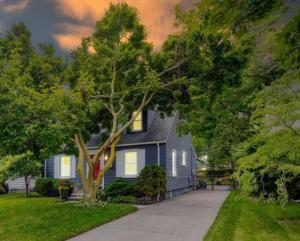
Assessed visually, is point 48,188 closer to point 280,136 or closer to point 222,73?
point 222,73

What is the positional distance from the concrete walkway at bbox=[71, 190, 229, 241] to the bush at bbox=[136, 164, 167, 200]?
2243mm

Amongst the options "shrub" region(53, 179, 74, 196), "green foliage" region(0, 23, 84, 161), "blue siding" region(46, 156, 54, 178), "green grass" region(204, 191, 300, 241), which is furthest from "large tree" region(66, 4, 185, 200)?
"blue siding" region(46, 156, 54, 178)

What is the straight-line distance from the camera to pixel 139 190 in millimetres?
15234

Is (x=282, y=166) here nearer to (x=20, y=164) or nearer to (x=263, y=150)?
(x=263, y=150)

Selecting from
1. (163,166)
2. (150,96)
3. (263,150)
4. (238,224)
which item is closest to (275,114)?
(263,150)

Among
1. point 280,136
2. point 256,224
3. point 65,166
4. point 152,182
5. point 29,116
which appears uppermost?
point 29,116

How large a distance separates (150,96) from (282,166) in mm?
7708

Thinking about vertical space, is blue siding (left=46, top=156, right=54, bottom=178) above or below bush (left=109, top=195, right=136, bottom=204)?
above

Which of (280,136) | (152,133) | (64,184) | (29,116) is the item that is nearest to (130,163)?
(152,133)

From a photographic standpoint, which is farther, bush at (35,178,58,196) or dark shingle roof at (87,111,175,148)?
bush at (35,178,58,196)

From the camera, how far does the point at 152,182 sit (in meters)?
15.1

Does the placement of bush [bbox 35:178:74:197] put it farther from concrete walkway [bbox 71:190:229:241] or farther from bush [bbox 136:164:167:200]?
concrete walkway [bbox 71:190:229:241]

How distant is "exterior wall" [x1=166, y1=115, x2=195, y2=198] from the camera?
1784 centimetres

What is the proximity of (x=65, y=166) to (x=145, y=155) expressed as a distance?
6.16m
